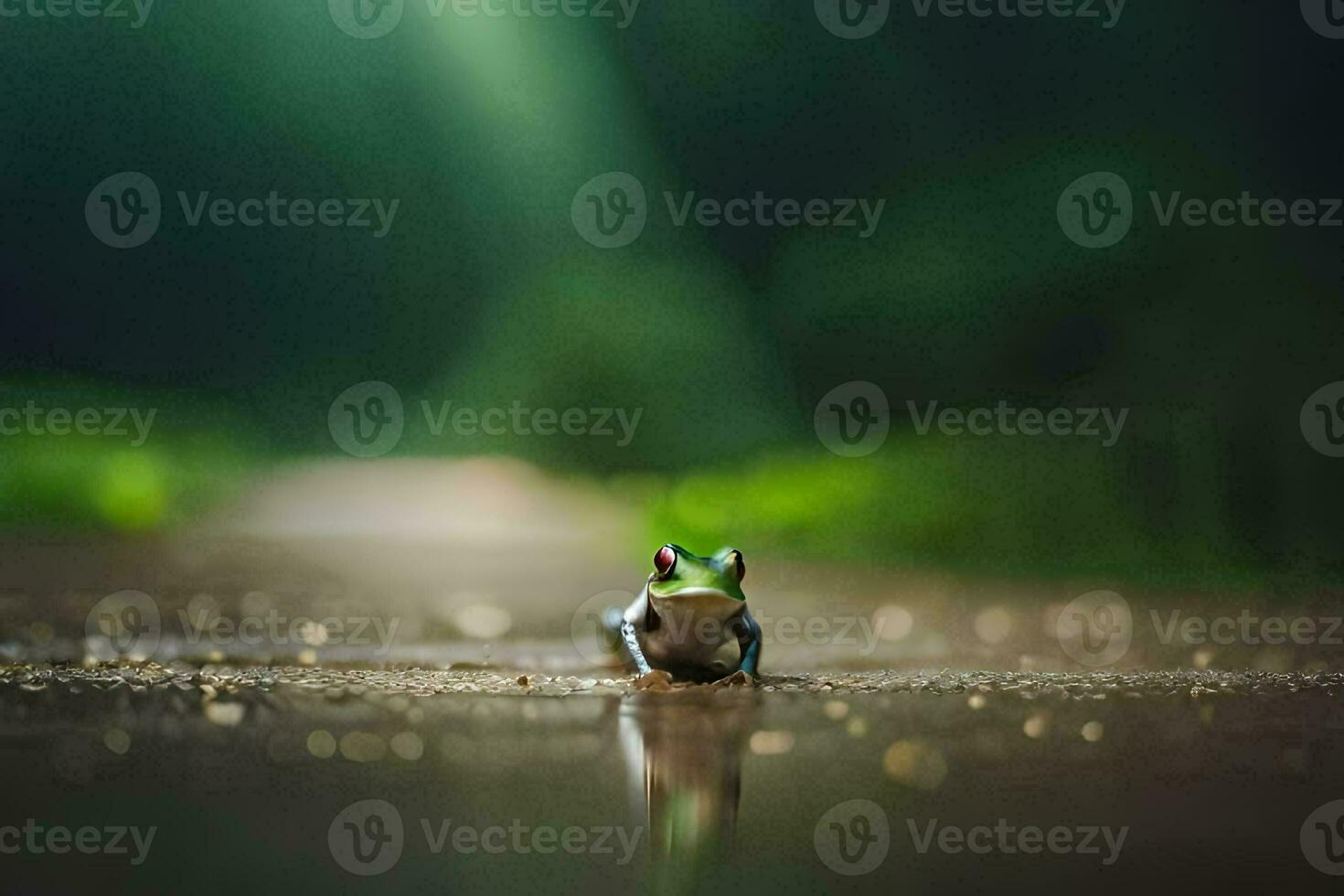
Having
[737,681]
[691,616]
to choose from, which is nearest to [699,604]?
[691,616]

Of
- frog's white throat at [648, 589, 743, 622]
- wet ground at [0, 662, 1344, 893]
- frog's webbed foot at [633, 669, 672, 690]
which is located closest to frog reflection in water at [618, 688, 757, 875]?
wet ground at [0, 662, 1344, 893]

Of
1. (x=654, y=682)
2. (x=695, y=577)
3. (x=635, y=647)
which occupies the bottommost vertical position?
(x=654, y=682)

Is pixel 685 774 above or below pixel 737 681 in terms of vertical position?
below

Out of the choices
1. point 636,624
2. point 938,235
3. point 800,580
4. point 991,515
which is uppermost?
point 938,235

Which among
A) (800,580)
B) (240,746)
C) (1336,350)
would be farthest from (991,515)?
(240,746)

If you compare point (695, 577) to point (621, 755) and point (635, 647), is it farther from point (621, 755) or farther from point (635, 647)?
point (621, 755)

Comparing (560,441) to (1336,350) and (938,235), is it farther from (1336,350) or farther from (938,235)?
(1336,350)

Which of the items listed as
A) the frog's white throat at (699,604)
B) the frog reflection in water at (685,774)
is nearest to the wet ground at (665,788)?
the frog reflection in water at (685,774)
